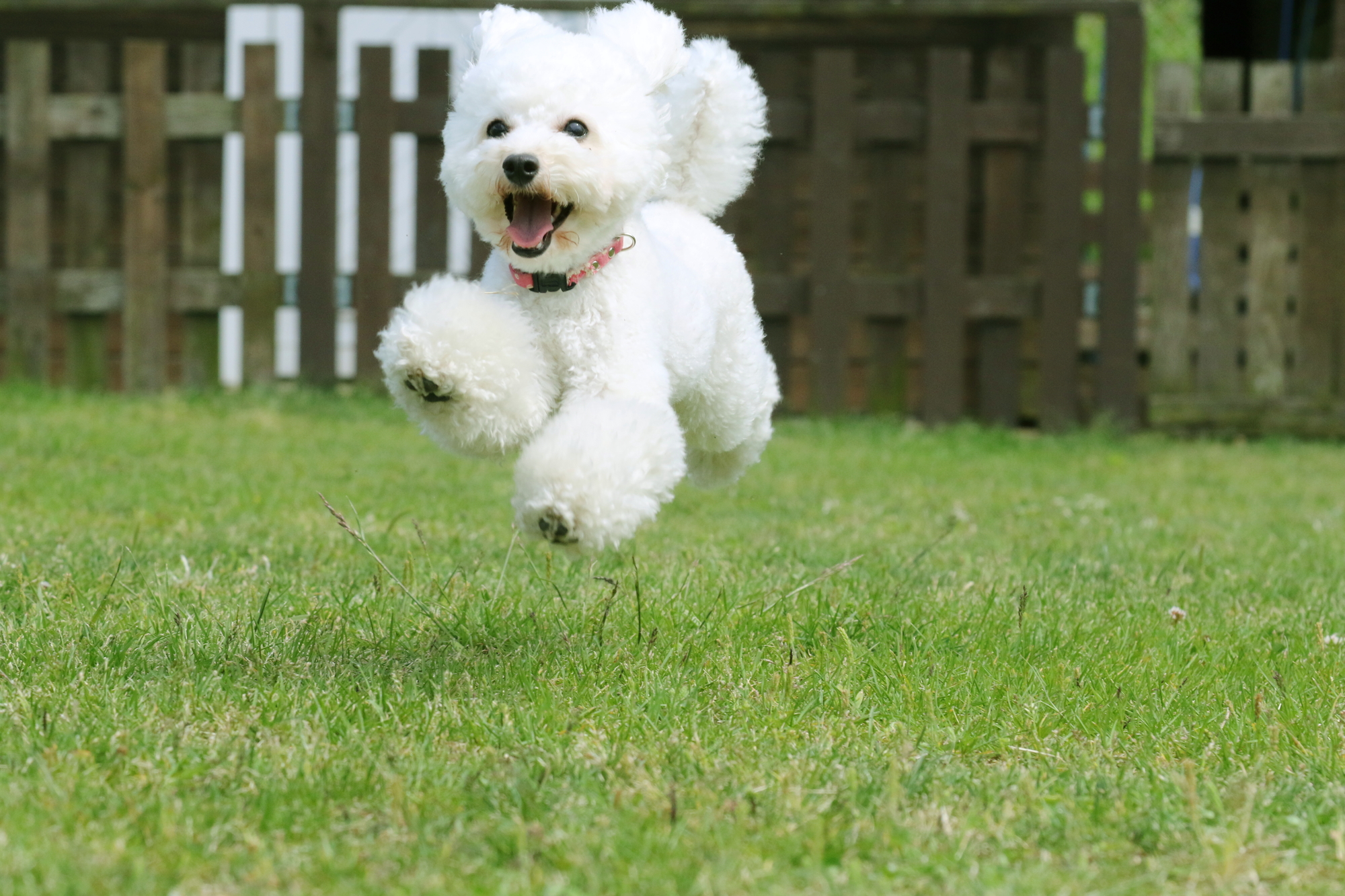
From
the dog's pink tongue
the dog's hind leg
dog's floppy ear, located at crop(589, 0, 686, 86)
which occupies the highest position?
dog's floppy ear, located at crop(589, 0, 686, 86)

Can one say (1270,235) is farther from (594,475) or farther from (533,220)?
(594,475)

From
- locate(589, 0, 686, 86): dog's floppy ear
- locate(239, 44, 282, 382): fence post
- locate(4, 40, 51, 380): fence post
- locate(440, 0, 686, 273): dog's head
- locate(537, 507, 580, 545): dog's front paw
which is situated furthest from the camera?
locate(4, 40, 51, 380): fence post

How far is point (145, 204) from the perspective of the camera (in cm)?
824

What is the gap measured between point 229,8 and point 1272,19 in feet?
21.7

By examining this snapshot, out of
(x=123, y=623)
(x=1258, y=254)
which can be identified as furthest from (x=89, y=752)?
(x=1258, y=254)

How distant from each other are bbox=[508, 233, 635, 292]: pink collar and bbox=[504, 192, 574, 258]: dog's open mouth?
5.9 inches

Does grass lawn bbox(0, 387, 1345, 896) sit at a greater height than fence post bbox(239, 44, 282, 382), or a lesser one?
lesser

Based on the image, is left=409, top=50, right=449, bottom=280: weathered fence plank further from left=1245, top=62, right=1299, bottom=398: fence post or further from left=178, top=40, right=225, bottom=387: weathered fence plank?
left=1245, top=62, right=1299, bottom=398: fence post

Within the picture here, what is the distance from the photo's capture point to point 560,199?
271 cm

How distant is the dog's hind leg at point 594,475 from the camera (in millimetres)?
2465

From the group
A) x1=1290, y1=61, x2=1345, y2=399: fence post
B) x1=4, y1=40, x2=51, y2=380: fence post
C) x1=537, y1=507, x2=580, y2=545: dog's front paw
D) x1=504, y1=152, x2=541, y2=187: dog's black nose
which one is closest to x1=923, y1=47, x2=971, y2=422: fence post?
x1=1290, y1=61, x2=1345, y2=399: fence post

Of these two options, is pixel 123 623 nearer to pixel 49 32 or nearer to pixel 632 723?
pixel 632 723

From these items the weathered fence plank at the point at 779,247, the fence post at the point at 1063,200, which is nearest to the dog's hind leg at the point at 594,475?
the weathered fence plank at the point at 779,247

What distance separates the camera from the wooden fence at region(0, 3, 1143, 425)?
26.8 ft
